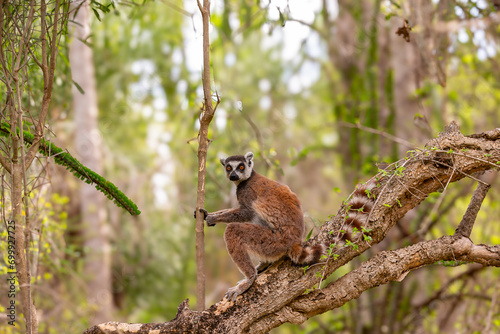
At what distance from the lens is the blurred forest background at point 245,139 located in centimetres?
750

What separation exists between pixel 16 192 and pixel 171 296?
11003mm

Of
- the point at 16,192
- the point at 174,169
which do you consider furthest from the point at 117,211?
the point at 16,192

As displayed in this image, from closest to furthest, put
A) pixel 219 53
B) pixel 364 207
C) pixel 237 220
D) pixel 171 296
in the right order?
pixel 364 207, pixel 237 220, pixel 171 296, pixel 219 53

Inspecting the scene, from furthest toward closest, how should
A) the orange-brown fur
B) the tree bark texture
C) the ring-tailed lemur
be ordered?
the orange-brown fur
the ring-tailed lemur
the tree bark texture

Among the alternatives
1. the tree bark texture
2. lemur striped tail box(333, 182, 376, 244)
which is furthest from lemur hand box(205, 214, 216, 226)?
lemur striped tail box(333, 182, 376, 244)

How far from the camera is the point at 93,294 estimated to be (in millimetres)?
12125

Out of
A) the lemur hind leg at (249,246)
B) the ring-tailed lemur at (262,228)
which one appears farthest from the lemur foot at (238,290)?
the lemur hind leg at (249,246)

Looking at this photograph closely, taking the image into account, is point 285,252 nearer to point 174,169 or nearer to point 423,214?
point 423,214

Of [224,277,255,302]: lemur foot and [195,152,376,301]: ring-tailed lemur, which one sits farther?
[195,152,376,301]: ring-tailed lemur

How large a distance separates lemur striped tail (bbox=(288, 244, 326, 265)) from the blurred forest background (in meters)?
1.25

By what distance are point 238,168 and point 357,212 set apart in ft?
6.21

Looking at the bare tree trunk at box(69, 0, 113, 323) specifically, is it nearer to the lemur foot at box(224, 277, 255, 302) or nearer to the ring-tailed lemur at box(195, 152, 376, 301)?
the ring-tailed lemur at box(195, 152, 376, 301)

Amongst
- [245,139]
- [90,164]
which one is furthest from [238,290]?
[90,164]

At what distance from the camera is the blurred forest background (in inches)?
295
